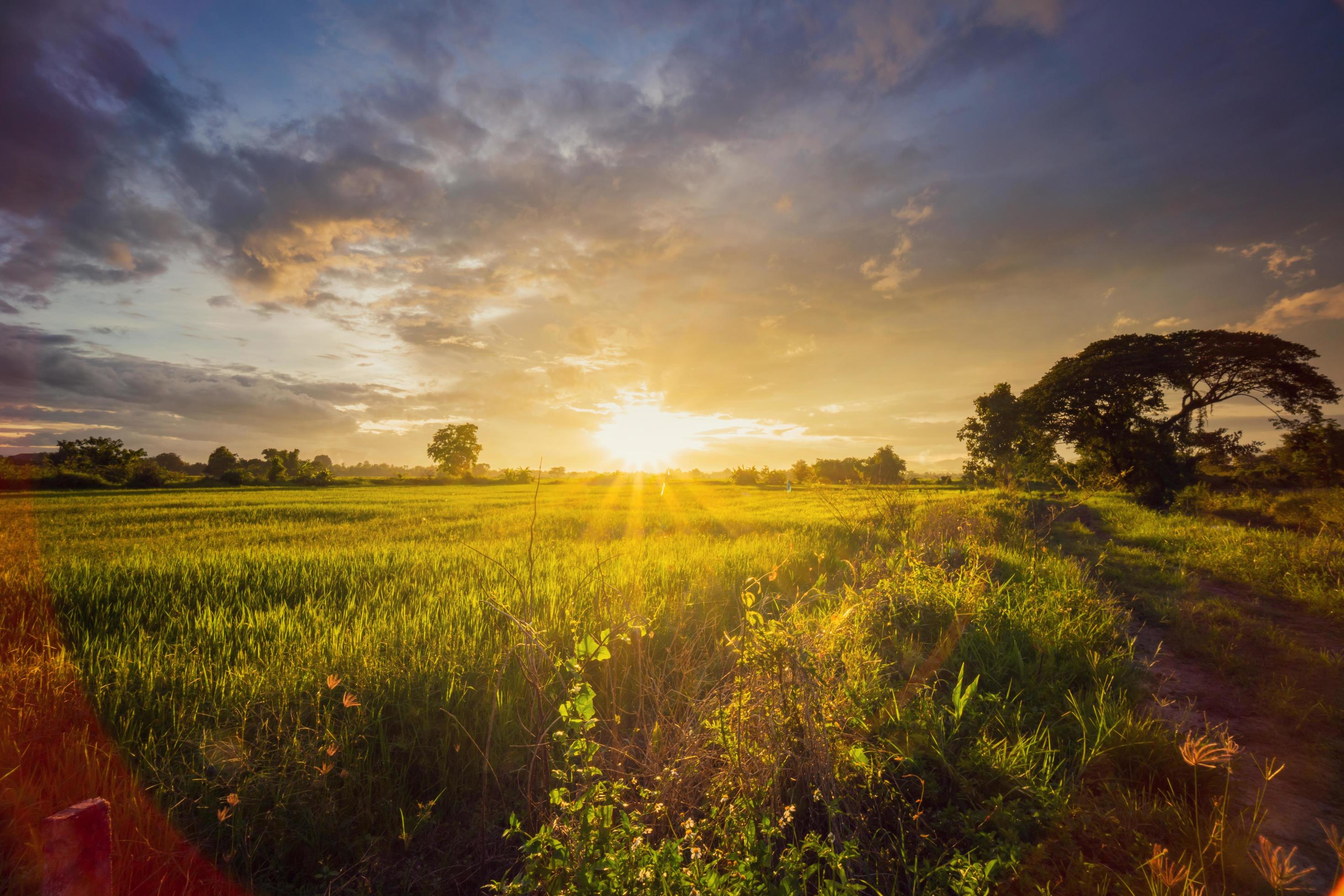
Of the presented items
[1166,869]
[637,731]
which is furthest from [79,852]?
[1166,869]

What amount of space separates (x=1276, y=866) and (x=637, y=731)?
3.16m

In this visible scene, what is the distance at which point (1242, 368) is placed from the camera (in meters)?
21.9

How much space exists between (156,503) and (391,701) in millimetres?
26597

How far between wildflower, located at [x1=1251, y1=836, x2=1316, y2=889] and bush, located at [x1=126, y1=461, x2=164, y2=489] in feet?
185

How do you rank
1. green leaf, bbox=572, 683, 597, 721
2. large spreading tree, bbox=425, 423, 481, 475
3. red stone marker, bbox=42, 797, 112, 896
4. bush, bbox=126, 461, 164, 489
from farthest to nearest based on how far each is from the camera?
large spreading tree, bbox=425, 423, 481, 475 < bush, bbox=126, 461, 164, 489 < green leaf, bbox=572, 683, 597, 721 < red stone marker, bbox=42, 797, 112, 896

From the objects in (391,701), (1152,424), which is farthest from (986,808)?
(1152,424)

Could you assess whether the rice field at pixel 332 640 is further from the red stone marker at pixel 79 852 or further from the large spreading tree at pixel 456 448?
the large spreading tree at pixel 456 448

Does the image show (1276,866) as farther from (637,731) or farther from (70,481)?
(70,481)

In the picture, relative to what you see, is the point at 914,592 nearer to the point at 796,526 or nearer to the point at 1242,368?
the point at 796,526

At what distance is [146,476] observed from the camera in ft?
141

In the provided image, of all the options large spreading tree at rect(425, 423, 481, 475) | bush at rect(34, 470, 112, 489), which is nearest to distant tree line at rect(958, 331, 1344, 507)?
bush at rect(34, 470, 112, 489)

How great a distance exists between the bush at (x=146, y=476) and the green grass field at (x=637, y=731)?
49322 mm

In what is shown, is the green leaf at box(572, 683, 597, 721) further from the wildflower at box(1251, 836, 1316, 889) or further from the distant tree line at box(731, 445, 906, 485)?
the distant tree line at box(731, 445, 906, 485)

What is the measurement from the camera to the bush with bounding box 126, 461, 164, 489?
132ft
